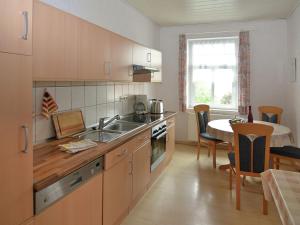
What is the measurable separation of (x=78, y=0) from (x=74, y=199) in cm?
205

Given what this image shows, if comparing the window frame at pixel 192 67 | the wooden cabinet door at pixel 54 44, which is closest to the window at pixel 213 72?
the window frame at pixel 192 67

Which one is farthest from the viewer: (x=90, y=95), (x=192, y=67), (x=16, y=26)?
(x=192, y=67)

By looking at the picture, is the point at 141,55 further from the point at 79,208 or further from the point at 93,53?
the point at 79,208

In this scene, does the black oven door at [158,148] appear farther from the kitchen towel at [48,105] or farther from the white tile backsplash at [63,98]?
the kitchen towel at [48,105]

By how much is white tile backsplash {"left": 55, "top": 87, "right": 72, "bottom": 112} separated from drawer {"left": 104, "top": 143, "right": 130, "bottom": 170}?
705mm

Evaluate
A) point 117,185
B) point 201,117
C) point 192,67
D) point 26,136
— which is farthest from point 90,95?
point 192,67

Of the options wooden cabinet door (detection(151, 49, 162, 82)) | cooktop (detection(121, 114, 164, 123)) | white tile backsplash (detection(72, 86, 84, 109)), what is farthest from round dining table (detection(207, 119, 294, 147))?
white tile backsplash (detection(72, 86, 84, 109))

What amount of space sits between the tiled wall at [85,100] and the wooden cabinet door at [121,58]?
0.37 metres

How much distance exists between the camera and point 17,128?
121 centimetres

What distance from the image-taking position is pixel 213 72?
5.33 meters

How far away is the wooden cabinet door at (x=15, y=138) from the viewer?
3.74 feet

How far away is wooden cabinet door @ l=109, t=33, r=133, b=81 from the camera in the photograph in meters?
2.72

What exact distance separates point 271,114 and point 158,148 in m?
2.22

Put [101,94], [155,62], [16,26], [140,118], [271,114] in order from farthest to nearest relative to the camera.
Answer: [271,114], [155,62], [140,118], [101,94], [16,26]
